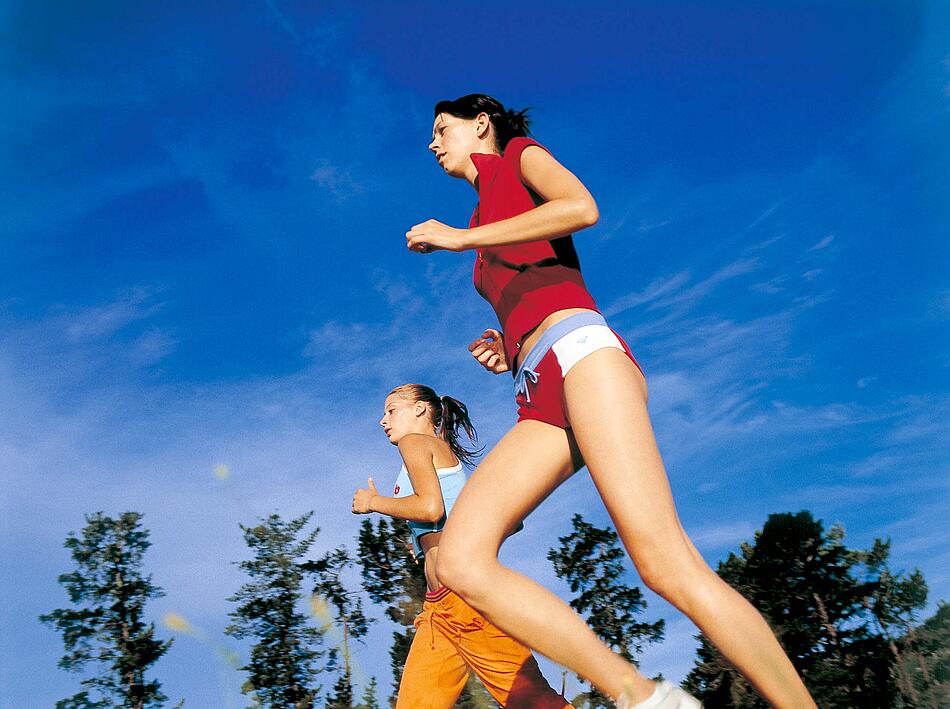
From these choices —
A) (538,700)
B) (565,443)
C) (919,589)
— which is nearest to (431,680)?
(538,700)

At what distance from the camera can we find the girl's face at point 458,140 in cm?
309

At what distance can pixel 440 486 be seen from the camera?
13.8 feet

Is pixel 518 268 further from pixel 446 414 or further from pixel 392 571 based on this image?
pixel 392 571

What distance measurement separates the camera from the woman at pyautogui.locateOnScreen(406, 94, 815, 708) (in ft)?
6.96

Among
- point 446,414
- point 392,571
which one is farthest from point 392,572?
point 446,414

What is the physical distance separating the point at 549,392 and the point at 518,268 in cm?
47

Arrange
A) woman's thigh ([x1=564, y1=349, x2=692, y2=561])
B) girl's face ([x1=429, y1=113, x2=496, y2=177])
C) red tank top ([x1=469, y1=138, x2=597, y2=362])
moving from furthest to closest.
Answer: girl's face ([x1=429, y1=113, x2=496, y2=177]), red tank top ([x1=469, y1=138, x2=597, y2=362]), woman's thigh ([x1=564, y1=349, x2=692, y2=561])

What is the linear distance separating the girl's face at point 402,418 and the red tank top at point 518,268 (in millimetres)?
1857

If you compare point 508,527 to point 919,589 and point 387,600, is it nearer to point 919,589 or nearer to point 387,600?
point 387,600

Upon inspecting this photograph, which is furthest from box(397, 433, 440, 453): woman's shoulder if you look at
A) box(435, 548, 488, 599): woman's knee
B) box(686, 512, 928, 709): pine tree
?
box(686, 512, 928, 709): pine tree

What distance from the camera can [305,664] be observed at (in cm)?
2464

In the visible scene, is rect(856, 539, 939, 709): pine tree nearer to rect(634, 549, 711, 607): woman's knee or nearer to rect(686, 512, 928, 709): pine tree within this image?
rect(686, 512, 928, 709): pine tree

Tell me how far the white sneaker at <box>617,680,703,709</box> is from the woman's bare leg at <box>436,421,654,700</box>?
22 millimetres

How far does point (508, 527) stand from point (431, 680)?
1.84 m
